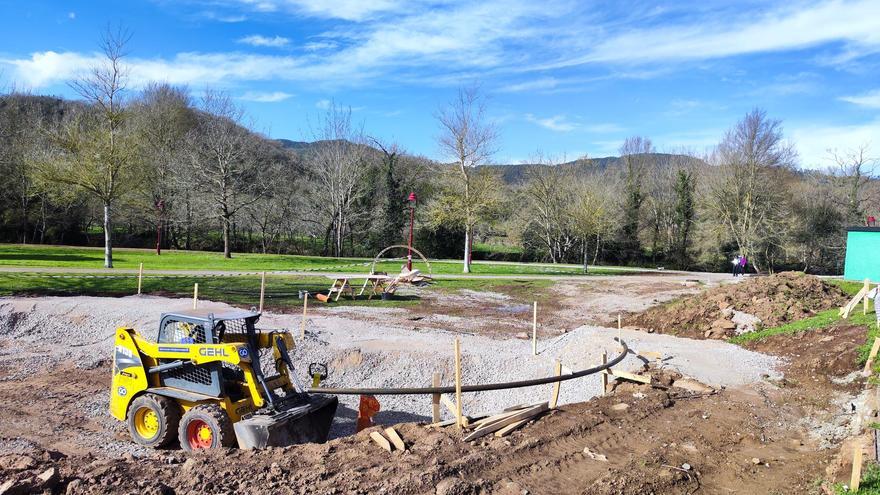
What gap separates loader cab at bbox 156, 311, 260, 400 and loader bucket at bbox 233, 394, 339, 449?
0.90 metres

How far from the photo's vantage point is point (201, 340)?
937 cm

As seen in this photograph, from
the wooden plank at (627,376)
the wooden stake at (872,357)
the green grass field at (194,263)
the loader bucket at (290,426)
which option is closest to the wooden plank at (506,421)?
the loader bucket at (290,426)

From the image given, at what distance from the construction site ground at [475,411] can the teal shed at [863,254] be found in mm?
18906

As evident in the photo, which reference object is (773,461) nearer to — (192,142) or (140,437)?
(140,437)

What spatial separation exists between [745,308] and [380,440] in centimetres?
→ 1710

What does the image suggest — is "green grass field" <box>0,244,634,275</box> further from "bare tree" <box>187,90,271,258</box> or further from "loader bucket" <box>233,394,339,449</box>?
"loader bucket" <box>233,394,339,449</box>

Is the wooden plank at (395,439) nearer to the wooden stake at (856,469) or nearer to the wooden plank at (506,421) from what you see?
the wooden plank at (506,421)

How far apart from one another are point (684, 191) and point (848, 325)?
41595 millimetres

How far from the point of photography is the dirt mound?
19.1 metres

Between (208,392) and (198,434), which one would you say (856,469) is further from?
(198,434)

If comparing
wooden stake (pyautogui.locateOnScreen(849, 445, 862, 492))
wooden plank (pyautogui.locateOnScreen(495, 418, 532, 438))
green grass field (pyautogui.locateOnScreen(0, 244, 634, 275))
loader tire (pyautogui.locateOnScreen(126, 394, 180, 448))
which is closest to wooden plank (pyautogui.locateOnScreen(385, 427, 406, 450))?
wooden plank (pyautogui.locateOnScreen(495, 418, 532, 438))

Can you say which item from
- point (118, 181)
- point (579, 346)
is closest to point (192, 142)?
point (118, 181)

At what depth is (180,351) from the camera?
29.6 feet

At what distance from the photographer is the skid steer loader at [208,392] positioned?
855 cm
